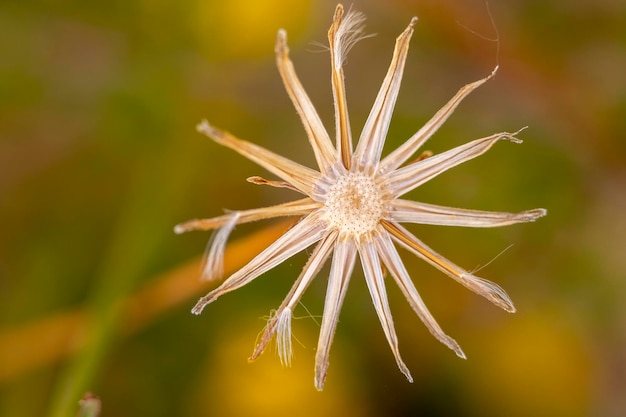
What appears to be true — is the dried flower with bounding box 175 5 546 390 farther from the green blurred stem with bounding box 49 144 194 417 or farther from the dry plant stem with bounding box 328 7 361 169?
the green blurred stem with bounding box 49 144 194 417

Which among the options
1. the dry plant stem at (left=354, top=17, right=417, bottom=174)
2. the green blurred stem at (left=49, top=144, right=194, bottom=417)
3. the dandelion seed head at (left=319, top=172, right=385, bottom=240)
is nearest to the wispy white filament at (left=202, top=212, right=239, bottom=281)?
the dandelion seed head at (left=319, top=172, right=385, bottom=240)

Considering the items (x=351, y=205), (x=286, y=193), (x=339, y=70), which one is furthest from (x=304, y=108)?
(x=286, y=193)

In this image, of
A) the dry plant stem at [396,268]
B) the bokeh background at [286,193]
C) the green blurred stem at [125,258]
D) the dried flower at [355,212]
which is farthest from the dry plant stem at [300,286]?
the bokeh background at [286,193]

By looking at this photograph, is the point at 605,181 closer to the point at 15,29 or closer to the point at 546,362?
the point at 546,362

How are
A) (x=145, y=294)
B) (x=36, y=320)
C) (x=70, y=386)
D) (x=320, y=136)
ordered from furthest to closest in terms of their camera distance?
(x=36, y=320), (x=145, y=294), (x=70, y=386), (x=320, y=136)

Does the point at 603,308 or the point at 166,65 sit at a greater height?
the point at 166,65

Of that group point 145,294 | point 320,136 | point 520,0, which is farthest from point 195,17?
point 320,136

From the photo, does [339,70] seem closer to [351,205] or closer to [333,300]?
[351,205]
